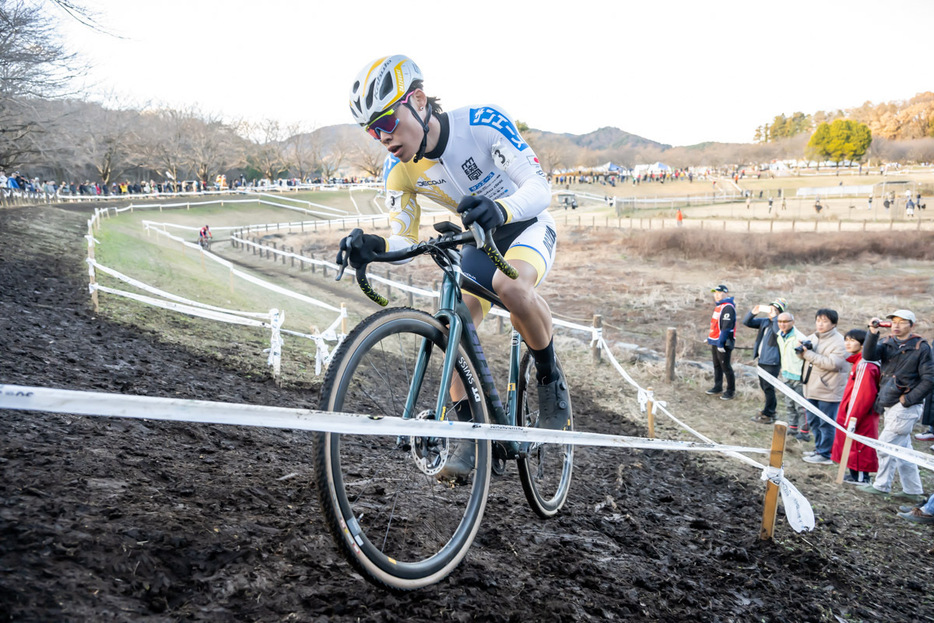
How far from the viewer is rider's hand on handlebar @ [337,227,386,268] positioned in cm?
307

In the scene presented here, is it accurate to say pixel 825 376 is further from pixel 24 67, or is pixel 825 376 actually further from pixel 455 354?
pixel 24 67

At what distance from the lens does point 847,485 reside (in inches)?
297

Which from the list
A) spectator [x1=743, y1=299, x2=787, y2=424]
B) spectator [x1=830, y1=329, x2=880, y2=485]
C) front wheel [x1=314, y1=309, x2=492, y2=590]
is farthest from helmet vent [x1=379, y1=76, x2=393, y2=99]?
spectator [x1=743, y1=299, x2=787, y2=424]

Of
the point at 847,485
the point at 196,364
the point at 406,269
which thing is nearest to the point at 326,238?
the point at 406,269

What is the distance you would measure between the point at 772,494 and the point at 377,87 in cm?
421

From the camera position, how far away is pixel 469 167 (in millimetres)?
3824

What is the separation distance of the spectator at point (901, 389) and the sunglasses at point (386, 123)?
24.1ft

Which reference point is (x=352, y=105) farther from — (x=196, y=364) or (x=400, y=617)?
(x=196, y=364)

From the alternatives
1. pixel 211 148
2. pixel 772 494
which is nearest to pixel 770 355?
pixel 772 494

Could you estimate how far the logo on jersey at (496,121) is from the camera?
3.74 metres

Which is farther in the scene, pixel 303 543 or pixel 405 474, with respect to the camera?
pixel 405 474

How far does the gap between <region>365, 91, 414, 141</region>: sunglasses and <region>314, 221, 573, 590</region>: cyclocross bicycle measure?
0.66 metres

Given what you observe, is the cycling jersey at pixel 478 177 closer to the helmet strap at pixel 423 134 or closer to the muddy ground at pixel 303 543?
the helmet strap at pixel 423 134

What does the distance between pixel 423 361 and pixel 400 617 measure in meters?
1.16
